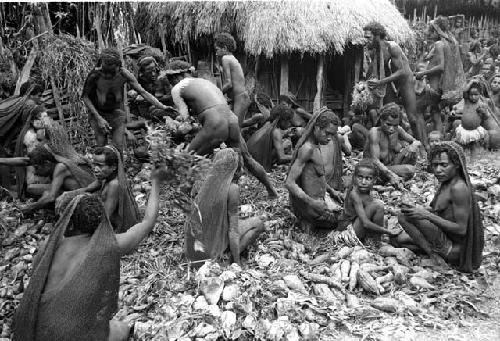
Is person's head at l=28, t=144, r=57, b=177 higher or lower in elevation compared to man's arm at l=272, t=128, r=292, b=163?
higher

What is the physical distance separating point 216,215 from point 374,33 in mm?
4723

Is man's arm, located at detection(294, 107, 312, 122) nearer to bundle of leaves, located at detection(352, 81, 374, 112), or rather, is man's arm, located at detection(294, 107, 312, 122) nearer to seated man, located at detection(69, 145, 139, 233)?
bundle of leaves, located at detection(352, 81, 374, 112)

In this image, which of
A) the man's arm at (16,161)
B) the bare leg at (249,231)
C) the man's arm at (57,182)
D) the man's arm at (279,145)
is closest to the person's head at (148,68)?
the man's arm at (279,145)

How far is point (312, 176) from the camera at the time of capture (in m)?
5.68

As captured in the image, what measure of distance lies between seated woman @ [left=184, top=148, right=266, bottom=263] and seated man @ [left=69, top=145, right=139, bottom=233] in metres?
0.85

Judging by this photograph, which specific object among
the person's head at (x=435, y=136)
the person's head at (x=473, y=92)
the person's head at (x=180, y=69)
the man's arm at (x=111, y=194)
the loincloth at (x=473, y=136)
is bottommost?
the person's head at (x=435, y=136)

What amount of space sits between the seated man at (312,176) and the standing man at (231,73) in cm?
212

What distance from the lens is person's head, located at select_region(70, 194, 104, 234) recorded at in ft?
11.3

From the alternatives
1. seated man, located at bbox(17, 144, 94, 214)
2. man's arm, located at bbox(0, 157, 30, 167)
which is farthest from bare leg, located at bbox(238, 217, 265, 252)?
man's arm, located at bbox(0, 157, 30, 167)

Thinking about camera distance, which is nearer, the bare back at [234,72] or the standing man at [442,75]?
the bare back at [234,72]

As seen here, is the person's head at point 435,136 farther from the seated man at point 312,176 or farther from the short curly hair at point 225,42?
the short curly hair at point 225,42

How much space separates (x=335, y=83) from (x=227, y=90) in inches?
208

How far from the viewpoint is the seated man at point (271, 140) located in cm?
776

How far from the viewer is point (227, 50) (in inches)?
294
